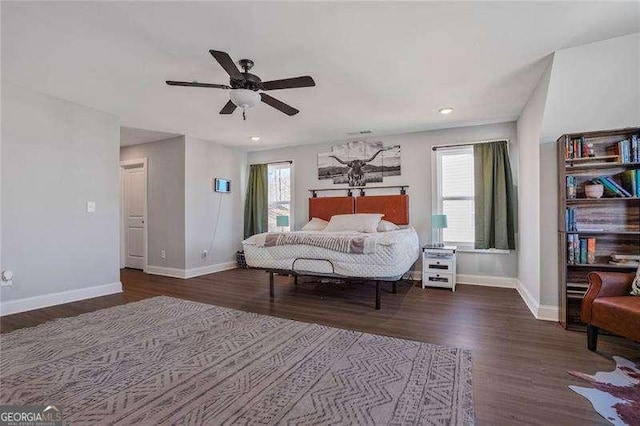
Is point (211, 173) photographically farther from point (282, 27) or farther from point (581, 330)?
point (581, 330)

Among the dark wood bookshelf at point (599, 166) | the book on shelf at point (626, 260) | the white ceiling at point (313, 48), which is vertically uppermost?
the white ceiling at point (313, 48)

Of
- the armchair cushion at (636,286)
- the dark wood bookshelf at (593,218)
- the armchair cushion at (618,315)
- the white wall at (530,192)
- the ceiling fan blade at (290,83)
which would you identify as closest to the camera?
the armchair cushion at (618,315)

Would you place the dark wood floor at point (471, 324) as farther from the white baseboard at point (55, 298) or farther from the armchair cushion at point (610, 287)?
the armchair cushion at point (610, 287)

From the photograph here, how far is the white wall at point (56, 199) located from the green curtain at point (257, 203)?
8.32 feet

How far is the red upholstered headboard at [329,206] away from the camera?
18.1 feet

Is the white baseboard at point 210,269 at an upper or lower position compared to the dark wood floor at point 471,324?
upper

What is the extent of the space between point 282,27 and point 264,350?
8.20ft

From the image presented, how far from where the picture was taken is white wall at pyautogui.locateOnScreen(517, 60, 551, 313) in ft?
10.3

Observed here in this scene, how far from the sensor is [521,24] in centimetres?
224

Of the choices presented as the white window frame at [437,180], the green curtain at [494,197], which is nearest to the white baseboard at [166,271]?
the white window frame at [437,180]

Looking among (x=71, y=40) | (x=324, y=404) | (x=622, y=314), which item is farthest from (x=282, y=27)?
(x=622, y=314)

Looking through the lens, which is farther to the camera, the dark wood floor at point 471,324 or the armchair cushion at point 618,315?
the armchair cushion at point 618,315

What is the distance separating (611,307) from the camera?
7.27 ft

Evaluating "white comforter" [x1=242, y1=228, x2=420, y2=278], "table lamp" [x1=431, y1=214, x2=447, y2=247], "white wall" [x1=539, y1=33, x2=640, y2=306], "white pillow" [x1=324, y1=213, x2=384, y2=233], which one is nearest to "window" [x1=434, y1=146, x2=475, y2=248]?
"table lamp" [x1=431, y1=214, x2=447, y2=247]
